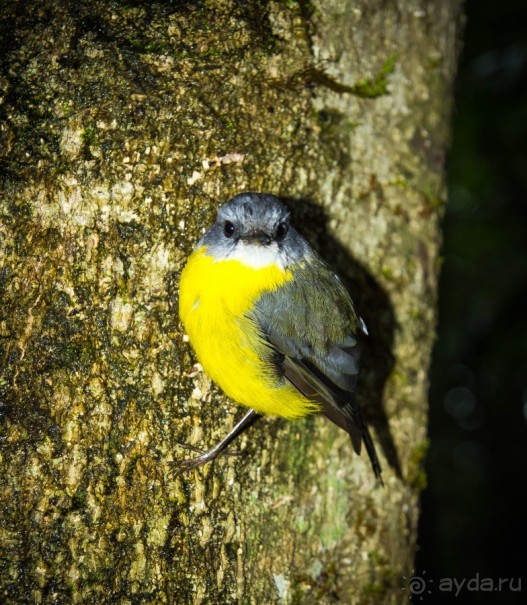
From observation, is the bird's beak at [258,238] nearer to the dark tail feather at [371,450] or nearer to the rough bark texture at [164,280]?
the rough bark texture at [164,280]

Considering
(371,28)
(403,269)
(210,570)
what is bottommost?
(210,570)

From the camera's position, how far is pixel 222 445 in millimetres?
2566

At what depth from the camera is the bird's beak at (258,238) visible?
268 cm

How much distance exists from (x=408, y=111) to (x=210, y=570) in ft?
8.82

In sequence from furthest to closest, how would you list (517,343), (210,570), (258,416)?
1. (517,343)
2. (258,416)
3. (210,570)

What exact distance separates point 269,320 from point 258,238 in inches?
16.1

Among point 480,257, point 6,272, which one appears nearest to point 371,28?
point 6,272

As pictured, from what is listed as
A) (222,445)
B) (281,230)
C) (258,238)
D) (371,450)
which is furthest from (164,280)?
(371,450)

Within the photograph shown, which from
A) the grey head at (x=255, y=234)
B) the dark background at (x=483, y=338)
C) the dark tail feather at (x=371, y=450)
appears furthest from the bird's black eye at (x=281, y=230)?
the dark background at (x=483, y=338)

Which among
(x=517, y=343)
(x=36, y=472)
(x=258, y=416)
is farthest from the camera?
(x=517, y=343)

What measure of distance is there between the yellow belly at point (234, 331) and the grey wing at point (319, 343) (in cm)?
5

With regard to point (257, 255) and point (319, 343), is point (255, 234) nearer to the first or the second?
point (257, 255)

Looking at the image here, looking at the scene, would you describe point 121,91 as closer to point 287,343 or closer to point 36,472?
point 287,343

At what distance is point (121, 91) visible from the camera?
2.58 meters
